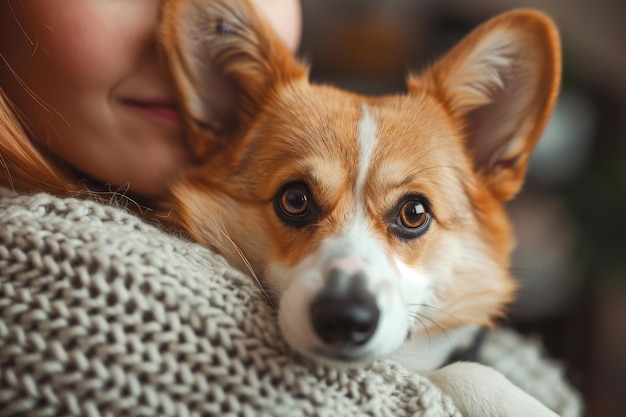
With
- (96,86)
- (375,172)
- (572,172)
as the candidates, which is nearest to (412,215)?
(375,172)

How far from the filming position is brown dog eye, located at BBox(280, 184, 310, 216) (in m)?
1.00

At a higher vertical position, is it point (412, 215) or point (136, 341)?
point (412, 215)

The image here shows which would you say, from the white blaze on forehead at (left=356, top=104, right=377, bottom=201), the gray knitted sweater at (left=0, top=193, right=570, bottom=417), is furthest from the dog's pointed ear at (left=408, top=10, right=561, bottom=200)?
the gray knitted sweater at (left=0, top=193, right=570, bottom=417)

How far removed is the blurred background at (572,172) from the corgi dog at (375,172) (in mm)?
1543

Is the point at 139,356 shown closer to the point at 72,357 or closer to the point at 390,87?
the point at 72,357

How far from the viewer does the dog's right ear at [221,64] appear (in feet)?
3.51

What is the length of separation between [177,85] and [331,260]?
490 millimetres

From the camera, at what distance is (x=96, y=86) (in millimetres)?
997

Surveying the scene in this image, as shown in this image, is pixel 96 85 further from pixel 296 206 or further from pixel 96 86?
pixel 296 206

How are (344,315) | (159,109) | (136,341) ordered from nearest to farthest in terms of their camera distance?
(136,341) → (344,315) → (159,109)

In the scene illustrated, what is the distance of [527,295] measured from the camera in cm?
293

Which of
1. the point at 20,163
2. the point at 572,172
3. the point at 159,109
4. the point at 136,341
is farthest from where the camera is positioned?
the point at 572,172

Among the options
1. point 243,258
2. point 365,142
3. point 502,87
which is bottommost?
point 243,258

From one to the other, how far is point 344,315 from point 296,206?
28cm
